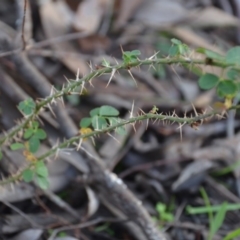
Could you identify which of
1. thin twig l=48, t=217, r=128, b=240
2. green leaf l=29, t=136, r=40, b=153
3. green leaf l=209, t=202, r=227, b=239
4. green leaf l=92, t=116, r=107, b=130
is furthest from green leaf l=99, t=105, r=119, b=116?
green leaf l=209, t=202, r=227, b=239

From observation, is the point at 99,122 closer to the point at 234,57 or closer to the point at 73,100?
the point at 234,57

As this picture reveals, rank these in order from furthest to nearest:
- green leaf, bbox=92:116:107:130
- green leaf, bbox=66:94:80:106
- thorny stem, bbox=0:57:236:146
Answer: green leaf, bbox=66:94:80:106, green leaf, bbox=92:116:107:130, thorny stem, bbox=0:57:236:146

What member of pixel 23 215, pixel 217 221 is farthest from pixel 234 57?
pixel 23 215

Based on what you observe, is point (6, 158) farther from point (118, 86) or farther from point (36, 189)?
point (118, 86)

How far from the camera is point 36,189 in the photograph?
5.06 ft

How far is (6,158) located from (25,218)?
17cm

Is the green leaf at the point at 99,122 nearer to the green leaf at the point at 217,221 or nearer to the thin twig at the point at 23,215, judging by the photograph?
the thin twig at the point at 23,215

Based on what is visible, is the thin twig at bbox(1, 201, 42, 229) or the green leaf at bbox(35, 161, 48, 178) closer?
the green leaf at bbox(35, 161, 48, 178)

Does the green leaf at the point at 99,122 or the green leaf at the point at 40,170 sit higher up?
the green leaf at the point at 99,122

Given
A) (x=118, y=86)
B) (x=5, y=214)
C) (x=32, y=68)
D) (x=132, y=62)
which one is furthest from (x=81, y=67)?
(x=132, y=62)

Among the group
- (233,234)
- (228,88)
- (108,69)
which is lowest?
(233,234)

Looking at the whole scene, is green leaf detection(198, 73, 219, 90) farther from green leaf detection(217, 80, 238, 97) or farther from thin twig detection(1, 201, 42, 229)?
thin twig detection(1, 201, 42, 229)

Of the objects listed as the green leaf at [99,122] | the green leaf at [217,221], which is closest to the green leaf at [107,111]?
the green leaf at [99,122]

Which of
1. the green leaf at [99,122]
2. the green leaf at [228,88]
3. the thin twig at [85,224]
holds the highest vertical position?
the green leaf at [99,122]
